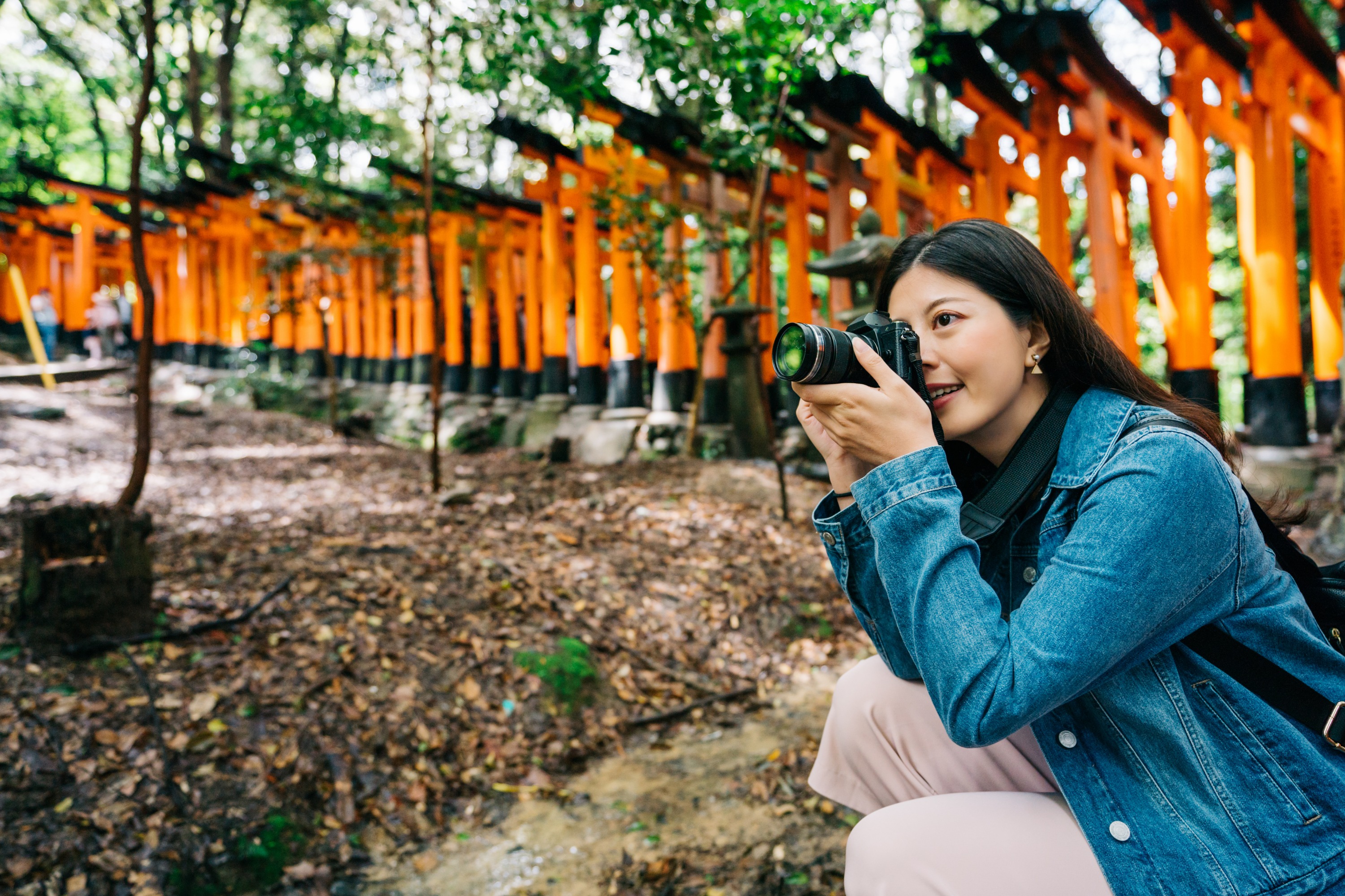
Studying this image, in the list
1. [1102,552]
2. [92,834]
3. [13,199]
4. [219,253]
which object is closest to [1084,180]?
[1102,552]

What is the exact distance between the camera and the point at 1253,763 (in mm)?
1078

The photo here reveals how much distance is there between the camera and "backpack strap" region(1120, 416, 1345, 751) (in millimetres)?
1062

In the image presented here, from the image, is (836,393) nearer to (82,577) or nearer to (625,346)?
(82,577)

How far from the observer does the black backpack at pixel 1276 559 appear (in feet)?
3.51

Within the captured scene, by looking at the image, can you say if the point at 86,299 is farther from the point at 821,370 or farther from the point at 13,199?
the point at 821,370

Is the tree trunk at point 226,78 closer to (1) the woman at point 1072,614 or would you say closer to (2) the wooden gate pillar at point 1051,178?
(2) the wooden gate pillar at point 1051,178

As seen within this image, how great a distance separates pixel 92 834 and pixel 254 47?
18.4 m

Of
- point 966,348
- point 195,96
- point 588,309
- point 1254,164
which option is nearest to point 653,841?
point 966,348

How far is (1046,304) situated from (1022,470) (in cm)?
26

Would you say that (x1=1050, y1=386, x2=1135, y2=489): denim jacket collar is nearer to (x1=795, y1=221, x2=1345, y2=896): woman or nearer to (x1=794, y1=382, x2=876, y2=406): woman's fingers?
(x1=795, y1=221, x2=1345, y2=896): woman

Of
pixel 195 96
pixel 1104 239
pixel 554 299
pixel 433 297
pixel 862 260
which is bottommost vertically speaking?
pixel 433 297

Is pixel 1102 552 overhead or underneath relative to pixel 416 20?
underneath

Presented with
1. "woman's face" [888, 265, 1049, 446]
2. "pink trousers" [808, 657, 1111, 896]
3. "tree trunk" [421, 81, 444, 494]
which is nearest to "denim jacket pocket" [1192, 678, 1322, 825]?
"pink trousers" [808, 657, 1111, 896]

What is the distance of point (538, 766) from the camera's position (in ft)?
9.71
